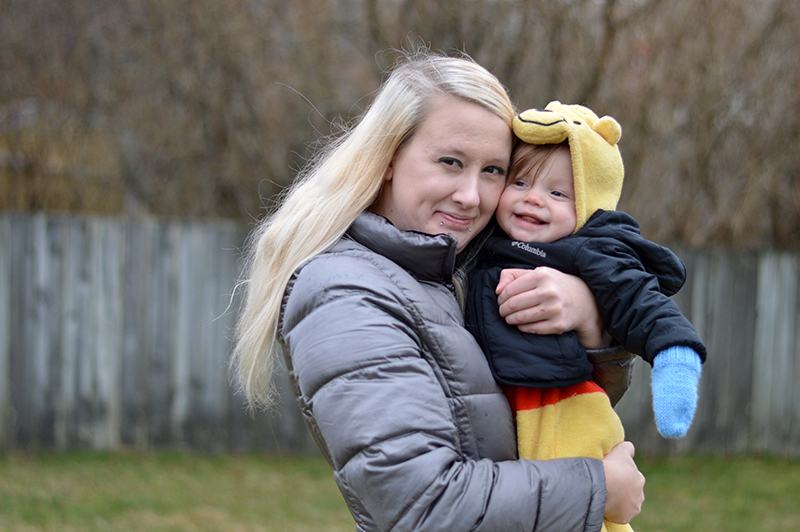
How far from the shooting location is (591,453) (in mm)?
1771

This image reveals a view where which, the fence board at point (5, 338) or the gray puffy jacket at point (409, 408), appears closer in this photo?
the gray puffy jacket at point (409, 408)

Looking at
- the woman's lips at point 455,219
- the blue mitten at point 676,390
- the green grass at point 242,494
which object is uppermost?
the woman's lips at point 455,219

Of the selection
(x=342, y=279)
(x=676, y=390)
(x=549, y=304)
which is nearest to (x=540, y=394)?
(x=549, y=304)

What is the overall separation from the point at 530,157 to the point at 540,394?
666 mm

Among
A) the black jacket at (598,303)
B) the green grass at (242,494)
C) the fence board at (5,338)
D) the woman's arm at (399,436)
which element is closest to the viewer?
the woman's arm at (399,436)

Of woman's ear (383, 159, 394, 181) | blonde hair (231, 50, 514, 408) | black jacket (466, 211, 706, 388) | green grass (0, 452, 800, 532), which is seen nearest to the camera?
black jacket (466, 211, 706, 388)

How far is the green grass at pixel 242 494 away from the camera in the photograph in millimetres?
4875

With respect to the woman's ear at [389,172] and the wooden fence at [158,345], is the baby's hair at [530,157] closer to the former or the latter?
the woman's ear at [389,172]

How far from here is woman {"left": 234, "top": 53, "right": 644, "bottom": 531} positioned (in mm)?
1485

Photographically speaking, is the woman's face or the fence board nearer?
the woman's face

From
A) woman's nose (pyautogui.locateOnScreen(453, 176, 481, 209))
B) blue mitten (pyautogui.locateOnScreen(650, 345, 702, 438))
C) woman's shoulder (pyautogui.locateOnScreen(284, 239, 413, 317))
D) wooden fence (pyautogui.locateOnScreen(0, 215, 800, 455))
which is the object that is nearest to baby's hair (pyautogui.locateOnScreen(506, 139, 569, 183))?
woman's nose (pyautogui.locateOnScreen(453, 176, 481, 209))

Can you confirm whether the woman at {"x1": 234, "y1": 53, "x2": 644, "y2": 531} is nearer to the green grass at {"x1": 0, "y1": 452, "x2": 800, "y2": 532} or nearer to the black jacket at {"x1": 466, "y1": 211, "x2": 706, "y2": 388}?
the black jacket at {"x1": 466, "y1": 211, "x2": 706, "y2": 388}

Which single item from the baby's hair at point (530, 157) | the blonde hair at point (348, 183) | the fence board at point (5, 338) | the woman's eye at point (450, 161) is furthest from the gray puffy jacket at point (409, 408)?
the fence board at point (5, 338)

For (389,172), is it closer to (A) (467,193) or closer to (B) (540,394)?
(A) (467,193)
